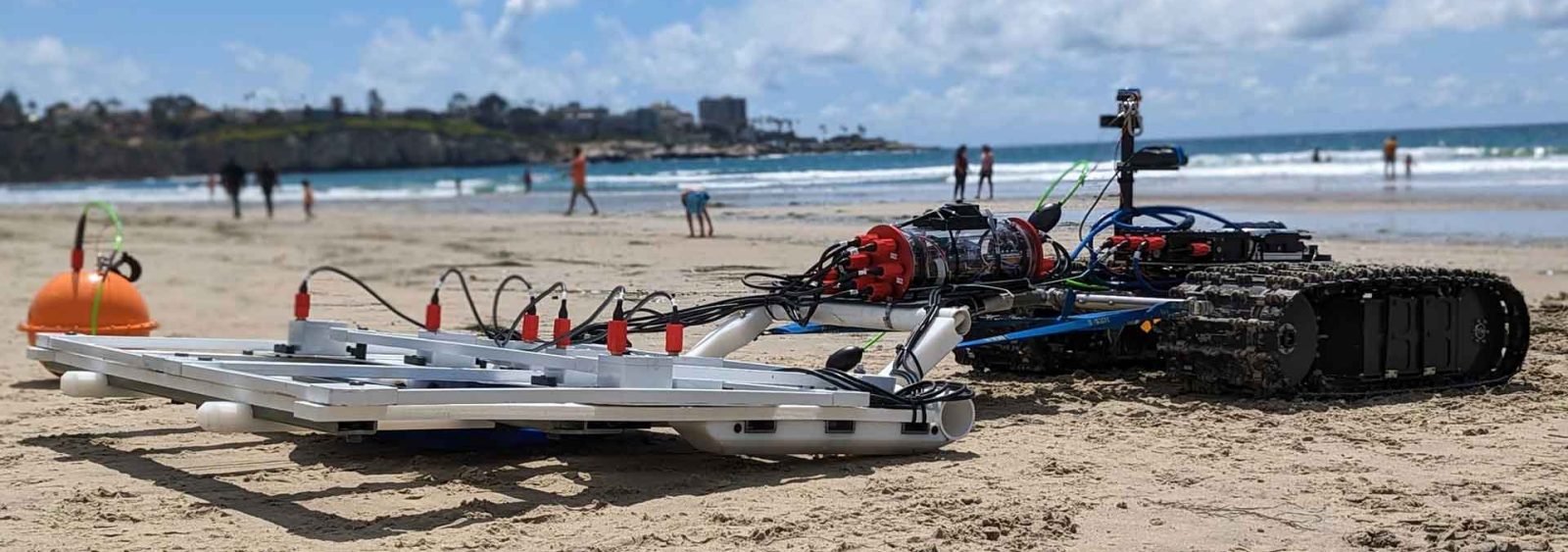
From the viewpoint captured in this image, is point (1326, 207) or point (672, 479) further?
point (1326, 207)

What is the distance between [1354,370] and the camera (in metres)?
8.83

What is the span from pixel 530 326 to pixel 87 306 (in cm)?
401

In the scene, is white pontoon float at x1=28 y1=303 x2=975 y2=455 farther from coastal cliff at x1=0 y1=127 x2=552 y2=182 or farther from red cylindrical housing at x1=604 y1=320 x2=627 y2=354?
coastal cliff at x1=0 y1=127 x2=552 y2=182

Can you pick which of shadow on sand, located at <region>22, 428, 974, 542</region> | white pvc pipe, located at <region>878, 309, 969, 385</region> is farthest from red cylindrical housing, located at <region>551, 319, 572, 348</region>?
white pvc pipe, located at <region>878, 309, 969, 385</region>

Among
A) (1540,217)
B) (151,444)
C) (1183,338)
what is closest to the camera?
(151,444)

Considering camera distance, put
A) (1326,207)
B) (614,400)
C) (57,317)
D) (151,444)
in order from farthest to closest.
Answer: (1326,207) < (57,317) < (151,444) < (614,400)

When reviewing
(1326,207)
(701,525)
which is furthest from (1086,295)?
(1326,207)

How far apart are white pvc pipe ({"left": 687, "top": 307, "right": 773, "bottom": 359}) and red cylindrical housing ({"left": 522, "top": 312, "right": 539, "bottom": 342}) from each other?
78cm

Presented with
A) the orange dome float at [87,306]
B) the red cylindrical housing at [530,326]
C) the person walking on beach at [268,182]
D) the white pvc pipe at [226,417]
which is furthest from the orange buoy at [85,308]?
the person walking on beach at [268,182]

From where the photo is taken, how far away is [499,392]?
20.0ft

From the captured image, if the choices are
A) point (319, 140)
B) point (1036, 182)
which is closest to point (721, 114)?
point (319, 140)

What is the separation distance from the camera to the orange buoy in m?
10.4

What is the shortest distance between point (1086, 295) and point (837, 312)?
1.59 m

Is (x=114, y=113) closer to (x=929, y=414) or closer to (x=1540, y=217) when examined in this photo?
(x=1540, y=217)
